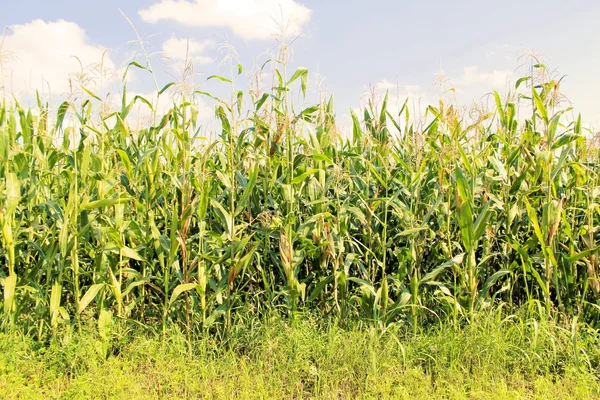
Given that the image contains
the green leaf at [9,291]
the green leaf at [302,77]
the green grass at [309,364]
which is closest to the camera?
the green grass at [309,364]

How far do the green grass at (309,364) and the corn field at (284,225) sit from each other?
0.64ft

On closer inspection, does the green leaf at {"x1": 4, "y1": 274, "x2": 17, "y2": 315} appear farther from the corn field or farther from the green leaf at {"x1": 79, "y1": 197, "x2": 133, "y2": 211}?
the green leaf at {"x1": 79, "y1": 197, "x2": 133, "y2": 211}

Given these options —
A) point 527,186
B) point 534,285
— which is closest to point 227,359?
point 534,285

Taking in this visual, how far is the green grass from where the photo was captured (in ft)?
11.2

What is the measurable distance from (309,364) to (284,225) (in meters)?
1.10

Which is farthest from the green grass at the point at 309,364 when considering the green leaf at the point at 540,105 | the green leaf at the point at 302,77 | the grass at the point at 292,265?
the green leaf at the point at 302,77

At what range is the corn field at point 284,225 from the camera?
3885 millimetres

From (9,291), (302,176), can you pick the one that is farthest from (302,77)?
(9,291)

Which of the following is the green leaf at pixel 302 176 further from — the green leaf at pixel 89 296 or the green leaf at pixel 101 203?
the green leaf at pixel 89 296

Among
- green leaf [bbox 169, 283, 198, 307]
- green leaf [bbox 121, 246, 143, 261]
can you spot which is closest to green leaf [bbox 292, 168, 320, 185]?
green leaf [bbox 169, 283, 198, 307]

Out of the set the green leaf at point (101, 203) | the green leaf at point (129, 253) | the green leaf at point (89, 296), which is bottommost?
the green leaf at point (89, 296)

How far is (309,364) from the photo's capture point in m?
3.70

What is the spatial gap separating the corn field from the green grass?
0.20 metres

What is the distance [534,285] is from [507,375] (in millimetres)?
1104
